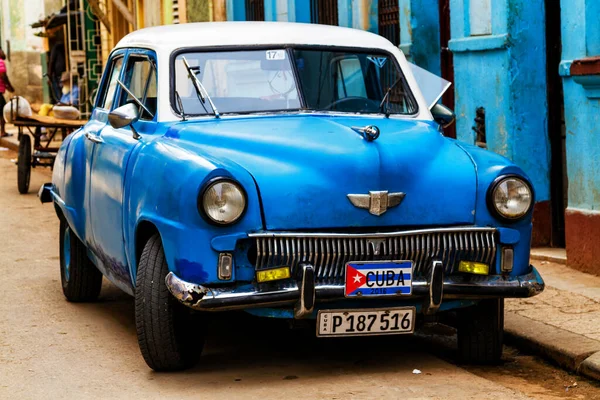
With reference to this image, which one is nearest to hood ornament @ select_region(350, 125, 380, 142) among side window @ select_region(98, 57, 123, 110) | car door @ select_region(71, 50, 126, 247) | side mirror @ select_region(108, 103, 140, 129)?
side mirror @ select_region(108, 103, 140, 129)

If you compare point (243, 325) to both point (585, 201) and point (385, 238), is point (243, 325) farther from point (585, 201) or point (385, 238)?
point (585, 201)

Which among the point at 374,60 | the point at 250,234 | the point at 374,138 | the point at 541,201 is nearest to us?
the point at 250,234

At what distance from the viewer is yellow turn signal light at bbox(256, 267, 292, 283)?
6.08 meters

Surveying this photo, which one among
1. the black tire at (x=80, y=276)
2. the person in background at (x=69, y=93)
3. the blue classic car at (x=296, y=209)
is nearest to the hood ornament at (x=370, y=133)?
the blue classic car at (x=296, y=209)

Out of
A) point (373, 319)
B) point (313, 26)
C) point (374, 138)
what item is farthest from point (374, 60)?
point (373, 319)

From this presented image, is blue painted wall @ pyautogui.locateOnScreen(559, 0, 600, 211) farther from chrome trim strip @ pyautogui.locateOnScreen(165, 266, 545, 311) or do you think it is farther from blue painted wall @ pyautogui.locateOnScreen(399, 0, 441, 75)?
chrome trim strip @ pyautogui.locateOnScreen(165, 266, 545, 311)

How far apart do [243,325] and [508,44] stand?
378cm

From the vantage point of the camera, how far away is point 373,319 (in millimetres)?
6273

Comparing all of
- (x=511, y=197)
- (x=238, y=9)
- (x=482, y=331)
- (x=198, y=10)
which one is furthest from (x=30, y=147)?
(x=511, y=197)

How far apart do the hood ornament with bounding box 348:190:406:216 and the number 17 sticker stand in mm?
1422

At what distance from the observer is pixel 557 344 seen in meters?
7.05

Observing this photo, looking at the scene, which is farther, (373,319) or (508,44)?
(508,44)

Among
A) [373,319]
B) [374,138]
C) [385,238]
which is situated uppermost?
[374,138]

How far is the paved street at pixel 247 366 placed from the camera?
20.5ft
